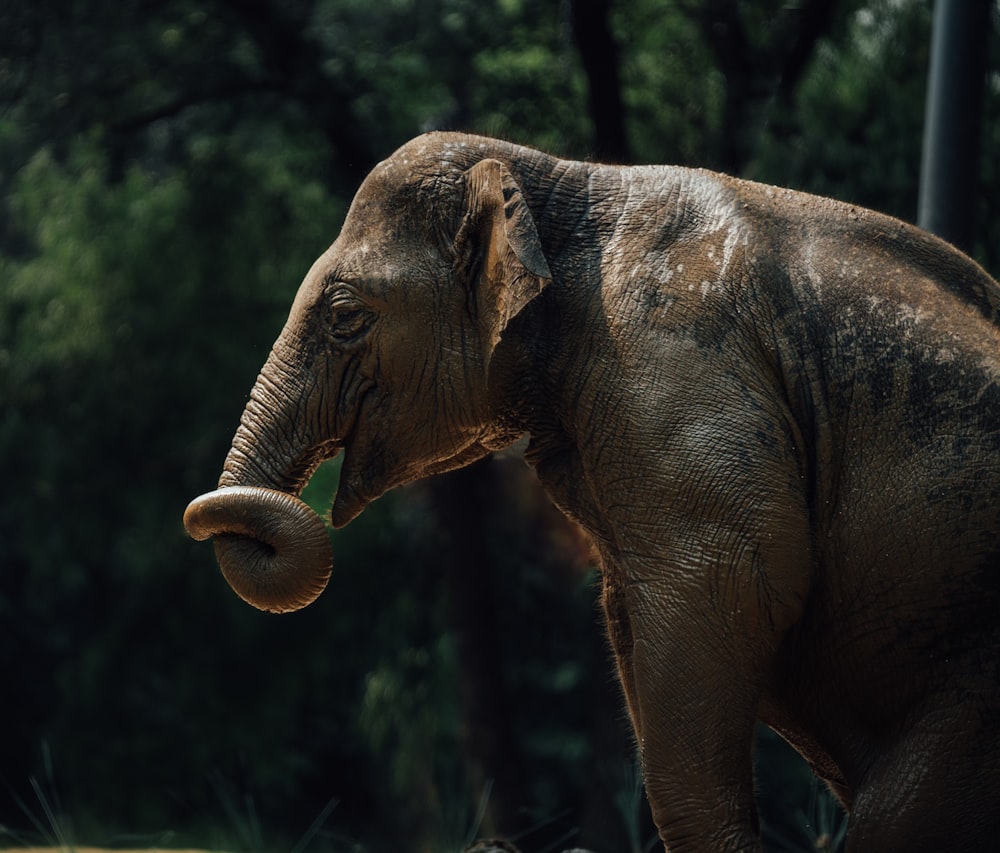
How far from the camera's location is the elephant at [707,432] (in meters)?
3.52

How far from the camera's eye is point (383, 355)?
397 centimetres

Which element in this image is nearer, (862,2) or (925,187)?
(925,187)

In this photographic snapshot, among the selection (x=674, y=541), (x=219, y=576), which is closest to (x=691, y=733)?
(x=674, y=541)

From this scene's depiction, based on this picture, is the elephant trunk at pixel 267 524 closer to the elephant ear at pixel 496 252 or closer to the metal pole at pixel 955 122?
the elephant ear at pixel 496 252

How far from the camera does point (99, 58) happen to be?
11.6m

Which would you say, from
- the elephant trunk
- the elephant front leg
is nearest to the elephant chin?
the elephant trunk

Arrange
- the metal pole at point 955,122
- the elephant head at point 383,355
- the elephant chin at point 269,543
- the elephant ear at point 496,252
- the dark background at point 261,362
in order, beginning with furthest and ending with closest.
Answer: the dark background at point 261,362 < the metal pole at point 955,122 < the elephant head at point 383,355 < the elephant chin at point 269,543 < the elephant ear at point 496,252

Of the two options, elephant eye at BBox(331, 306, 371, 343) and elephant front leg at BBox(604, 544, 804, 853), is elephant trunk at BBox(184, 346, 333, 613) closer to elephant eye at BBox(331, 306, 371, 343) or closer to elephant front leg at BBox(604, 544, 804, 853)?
elephant eye at BBox(331, 306, 371, 343)

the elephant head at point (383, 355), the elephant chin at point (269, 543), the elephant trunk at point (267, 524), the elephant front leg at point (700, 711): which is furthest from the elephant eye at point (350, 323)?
the elephant front leg at point (700, 711)

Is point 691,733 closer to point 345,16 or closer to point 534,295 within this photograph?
point 534,295

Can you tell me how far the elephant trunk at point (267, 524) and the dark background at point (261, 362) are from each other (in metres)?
5.61

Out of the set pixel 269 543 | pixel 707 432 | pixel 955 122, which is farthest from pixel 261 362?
pixel 707 432

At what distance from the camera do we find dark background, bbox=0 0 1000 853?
11.2 meters

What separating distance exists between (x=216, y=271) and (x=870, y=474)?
11.0 metres
